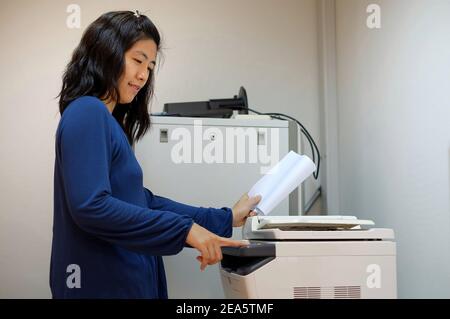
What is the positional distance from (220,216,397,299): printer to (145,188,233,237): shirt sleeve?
0.30 meters

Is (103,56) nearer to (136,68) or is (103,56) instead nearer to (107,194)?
(136,68)

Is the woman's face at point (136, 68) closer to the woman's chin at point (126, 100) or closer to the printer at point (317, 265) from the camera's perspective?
the woman's chin at point (126, 100)

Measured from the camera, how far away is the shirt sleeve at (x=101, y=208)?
1.07 metres

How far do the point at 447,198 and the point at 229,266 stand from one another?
65 centimetres

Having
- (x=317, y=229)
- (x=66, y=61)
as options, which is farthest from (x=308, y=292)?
(x=66, y=61)

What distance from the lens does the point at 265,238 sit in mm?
1272

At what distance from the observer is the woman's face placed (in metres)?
1.26

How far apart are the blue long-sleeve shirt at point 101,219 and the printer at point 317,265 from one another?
18cm

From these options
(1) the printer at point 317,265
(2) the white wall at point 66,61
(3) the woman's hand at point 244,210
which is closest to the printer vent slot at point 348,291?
(1) the printer at point 317,265

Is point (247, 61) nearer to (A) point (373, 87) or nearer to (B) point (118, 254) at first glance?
(A) point (373, 87)

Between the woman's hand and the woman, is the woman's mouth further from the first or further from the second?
the woman's hand
